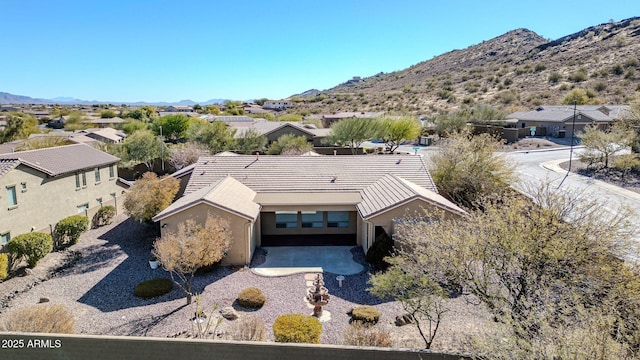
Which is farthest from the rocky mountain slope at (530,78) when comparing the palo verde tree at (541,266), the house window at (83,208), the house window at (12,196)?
the house window at (12,196)

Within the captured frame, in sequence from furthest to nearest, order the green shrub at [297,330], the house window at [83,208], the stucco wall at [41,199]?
1. the house window at [83,208]
2. the stucco wall at [41,199]
3. the green shrub at [297,330]

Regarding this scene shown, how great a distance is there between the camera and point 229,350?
439 inches

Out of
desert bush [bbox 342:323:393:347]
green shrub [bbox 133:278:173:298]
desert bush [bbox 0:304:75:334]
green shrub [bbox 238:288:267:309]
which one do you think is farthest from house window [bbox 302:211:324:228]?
desert bush [bbox 0:304:75:334]

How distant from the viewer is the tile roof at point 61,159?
26.4 m

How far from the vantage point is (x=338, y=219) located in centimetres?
2578

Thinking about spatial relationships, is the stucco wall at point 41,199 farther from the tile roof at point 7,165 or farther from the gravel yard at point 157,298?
the gravel yard at point 157,298

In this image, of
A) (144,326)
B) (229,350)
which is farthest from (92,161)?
(229,350)

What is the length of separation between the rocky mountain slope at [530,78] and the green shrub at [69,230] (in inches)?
2947

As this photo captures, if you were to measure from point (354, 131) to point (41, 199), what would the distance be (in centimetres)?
3591

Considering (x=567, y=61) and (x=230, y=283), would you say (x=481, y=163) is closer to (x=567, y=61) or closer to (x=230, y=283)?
(x=230, y=283)

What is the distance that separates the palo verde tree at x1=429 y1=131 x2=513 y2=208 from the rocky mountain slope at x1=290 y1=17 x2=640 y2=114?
59278mm

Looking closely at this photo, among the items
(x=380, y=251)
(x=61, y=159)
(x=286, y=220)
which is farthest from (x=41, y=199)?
(x=380, y=251)

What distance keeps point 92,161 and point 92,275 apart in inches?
586

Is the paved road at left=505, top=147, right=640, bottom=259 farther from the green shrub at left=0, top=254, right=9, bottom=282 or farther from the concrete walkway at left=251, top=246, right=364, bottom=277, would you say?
the green shrub at left=0, top=254, right=9, bottom=282
